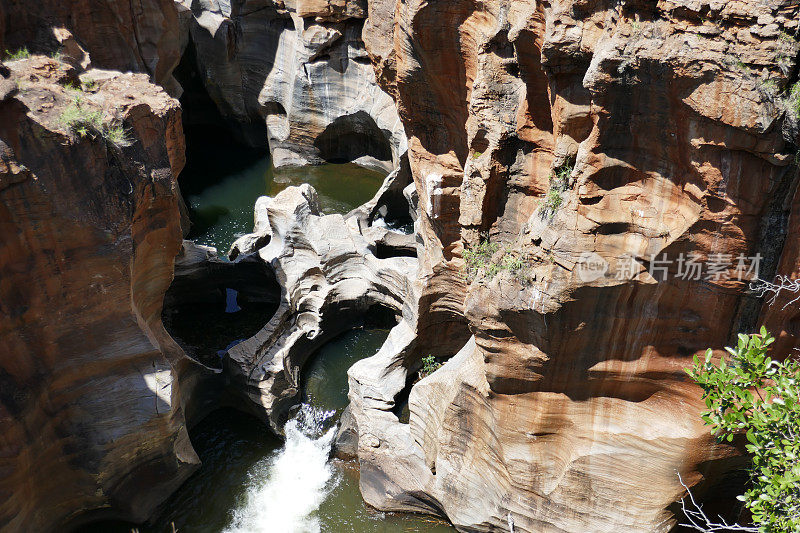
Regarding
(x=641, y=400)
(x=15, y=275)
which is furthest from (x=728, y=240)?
(x=15, y=275)

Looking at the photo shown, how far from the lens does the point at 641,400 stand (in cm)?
789

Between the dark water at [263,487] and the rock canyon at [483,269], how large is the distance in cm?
28

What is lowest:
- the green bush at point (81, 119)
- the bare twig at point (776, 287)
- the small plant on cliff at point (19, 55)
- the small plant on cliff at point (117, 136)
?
the bare twig at point (776, 287)

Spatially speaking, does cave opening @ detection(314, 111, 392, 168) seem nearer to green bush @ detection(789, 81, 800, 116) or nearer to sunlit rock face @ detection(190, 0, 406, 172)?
sunlit rock face @ detection(190, 0, 406, 172)

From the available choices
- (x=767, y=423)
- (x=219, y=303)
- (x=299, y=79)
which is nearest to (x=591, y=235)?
(x=767, y=423)


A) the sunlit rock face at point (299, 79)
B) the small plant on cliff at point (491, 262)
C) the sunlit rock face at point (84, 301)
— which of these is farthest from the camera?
the sunlit rock face at point (299, 79)

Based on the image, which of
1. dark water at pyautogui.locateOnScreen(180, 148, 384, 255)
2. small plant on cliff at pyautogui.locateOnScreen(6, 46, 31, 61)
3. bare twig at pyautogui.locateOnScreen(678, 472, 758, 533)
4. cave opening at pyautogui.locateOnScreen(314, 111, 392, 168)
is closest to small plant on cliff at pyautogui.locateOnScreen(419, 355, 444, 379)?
bare twig at pyautogui.locateOnScreen(678, 472, 758, 533)

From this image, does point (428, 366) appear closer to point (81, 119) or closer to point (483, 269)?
point (483, 269)

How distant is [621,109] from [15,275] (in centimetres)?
705

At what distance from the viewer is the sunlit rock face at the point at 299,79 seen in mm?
18453

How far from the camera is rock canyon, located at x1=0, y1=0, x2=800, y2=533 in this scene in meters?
6.39

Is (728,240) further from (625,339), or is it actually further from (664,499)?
(664,499)

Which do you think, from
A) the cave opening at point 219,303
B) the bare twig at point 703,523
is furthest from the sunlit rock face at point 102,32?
the bare twig at point 703,523

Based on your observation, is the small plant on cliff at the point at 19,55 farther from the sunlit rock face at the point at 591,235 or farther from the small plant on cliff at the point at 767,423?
the small plant on cliff at the point at 767,423
